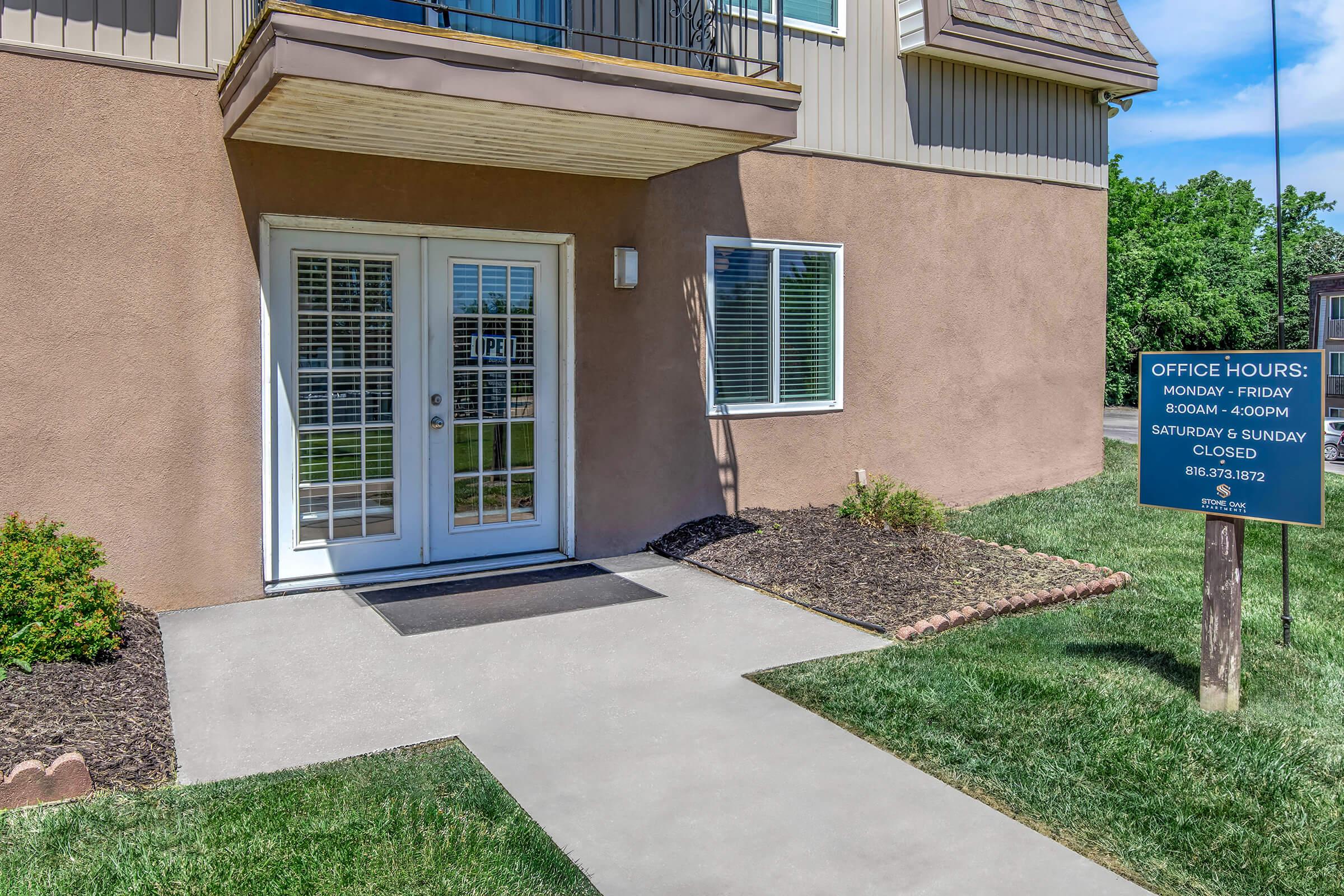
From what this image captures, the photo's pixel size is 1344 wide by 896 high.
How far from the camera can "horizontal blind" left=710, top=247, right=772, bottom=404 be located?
847 centimetres

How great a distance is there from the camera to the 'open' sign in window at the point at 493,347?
736 centimetres

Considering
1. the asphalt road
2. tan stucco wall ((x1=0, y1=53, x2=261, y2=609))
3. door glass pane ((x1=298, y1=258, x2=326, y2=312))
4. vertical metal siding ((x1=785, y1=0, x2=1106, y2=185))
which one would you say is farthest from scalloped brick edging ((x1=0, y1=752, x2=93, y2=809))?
the asphalt road

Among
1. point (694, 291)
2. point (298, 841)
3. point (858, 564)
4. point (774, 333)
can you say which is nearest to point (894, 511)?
point (858, 564)

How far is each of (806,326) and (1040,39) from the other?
383cm

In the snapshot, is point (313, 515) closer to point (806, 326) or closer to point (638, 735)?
point (638, 735)

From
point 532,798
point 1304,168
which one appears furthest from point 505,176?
point 1304,168

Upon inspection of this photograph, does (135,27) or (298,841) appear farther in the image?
(135,27)

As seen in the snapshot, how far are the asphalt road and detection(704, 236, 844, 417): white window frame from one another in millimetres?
13507

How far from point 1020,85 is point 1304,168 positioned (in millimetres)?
62332

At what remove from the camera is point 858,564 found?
24.0 feet

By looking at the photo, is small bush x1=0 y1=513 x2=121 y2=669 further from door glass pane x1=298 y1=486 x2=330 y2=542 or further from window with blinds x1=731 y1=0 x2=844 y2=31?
window with blinds x1=731 y1=0 x2=844 y2=31

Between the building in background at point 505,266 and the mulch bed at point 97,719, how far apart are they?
1530 millimetres

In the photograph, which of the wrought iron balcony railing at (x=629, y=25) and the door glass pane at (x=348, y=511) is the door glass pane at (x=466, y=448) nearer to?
the door glass pane at (x=348, y=511)

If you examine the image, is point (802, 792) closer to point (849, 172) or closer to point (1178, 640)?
point (1178, 640)
